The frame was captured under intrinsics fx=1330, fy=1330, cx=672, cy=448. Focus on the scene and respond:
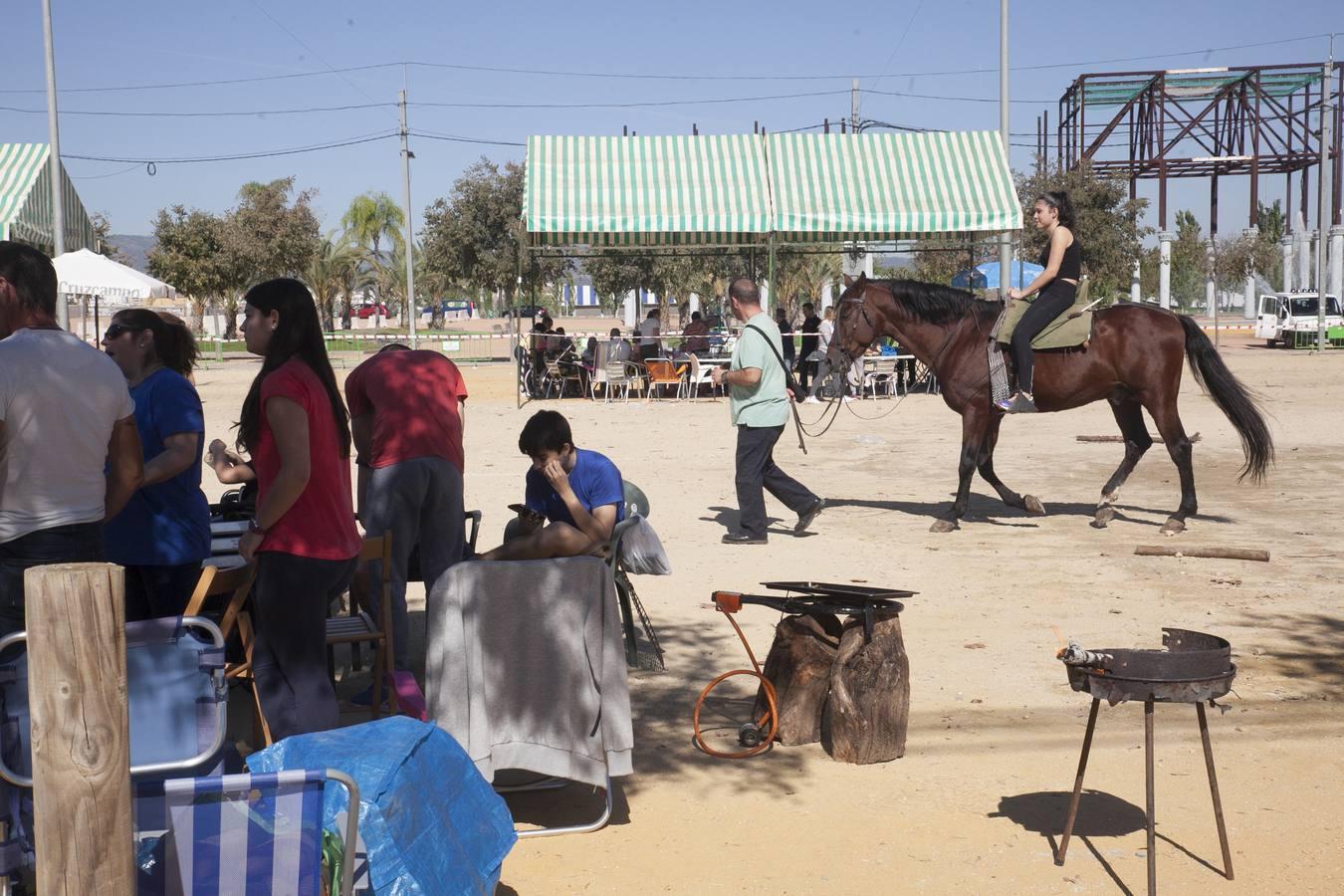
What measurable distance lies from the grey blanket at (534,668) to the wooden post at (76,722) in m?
1.88

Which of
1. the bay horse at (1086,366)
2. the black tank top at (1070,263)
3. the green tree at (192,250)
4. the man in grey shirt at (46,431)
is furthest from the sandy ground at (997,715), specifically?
the green tree at (192,250)

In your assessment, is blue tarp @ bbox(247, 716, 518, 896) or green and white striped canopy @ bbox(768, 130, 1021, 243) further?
green and white striped canopy @ bbox(768, 130, 1021, 243)

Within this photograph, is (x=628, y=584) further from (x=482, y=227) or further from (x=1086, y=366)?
(x=482, y=227)

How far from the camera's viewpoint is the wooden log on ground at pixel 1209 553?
8.98 meters

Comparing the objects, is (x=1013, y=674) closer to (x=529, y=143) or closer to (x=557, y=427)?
(x=557, y=427)

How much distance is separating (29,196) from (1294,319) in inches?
1333

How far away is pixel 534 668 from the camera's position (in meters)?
4.49

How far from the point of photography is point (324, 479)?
4367 millimetres

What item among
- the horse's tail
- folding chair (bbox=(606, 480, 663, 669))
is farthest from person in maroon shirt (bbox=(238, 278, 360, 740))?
the horse's tail

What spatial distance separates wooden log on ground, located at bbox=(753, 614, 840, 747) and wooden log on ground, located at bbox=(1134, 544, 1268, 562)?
4518 mm

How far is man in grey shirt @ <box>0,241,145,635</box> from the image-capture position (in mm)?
4062

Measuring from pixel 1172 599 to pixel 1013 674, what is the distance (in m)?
1.98

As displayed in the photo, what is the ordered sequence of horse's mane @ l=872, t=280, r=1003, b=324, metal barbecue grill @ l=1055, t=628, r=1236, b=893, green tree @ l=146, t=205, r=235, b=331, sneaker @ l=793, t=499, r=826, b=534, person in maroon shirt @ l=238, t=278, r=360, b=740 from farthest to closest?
green tree @ l=146, t=205, r=235, b=331 → horse's mane @ l=872, t=280, r=1003, b=324 → sneaker @ l=793, t=499, r=826, b=534 → person in maroon shirt @ l=238, t=278, r=360, b=740 → metal barbecue grill @ l=1055, t=628, r=1236, b=893

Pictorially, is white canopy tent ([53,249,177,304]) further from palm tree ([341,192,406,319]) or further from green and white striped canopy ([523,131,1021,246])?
palm tree ([341,192,406,319])
